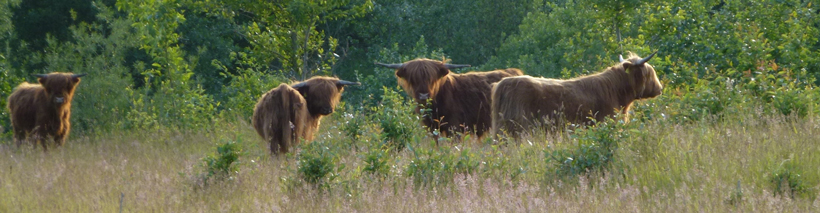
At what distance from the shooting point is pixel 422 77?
398 inches

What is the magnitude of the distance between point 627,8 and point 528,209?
11.3 metres

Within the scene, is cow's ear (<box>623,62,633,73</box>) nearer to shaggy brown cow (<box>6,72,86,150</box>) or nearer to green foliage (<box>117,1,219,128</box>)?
green foliage (<box>117,1,219,128</box>)

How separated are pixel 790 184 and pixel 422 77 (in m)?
5.46

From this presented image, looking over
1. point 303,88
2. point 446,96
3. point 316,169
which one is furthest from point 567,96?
point 316,169

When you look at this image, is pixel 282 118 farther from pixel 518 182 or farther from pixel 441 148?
pixel 518 182

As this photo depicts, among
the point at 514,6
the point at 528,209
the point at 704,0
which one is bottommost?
the point at 514,6

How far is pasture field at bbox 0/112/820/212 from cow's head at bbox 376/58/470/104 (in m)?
2.26

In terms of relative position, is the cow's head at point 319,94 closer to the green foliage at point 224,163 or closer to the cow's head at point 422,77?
the cow's head at point 422,77

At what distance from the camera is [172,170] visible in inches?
327

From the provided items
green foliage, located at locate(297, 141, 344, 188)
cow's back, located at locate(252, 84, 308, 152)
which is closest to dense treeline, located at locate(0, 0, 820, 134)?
green foliage, located at locate(297, 141, 344, 188)

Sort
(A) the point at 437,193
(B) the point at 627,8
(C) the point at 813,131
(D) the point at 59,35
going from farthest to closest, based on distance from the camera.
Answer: (D) the point at 59,35, (B) the point at 627,8, (C) the point at 813,131, (A) the point at 437,193

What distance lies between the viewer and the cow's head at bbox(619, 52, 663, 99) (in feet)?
30.1

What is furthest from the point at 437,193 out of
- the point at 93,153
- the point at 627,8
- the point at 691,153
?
the point at 627,8

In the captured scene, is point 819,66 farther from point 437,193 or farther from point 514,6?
point 514,6
